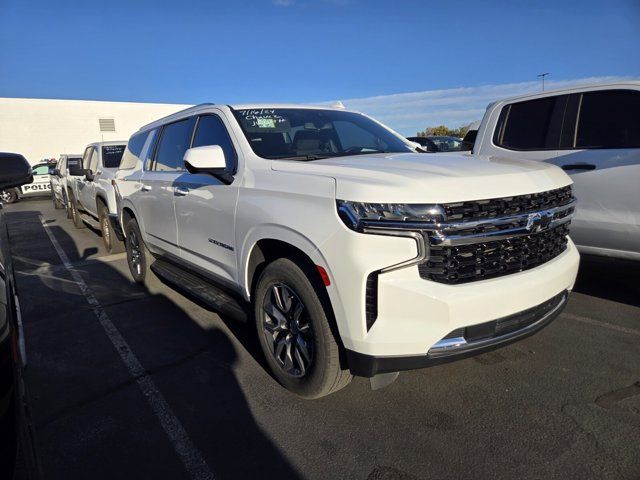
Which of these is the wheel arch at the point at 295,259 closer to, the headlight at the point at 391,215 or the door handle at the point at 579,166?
the headlight at the point at 391,215

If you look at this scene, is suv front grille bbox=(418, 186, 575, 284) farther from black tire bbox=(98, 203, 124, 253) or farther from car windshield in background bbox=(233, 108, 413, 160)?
black tire bbox=(98, 203, 124, 253)

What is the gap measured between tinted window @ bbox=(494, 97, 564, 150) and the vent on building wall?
1251 inches

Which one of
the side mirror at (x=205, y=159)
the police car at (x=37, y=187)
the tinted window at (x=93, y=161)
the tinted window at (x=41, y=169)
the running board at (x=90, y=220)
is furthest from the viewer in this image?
the tinted window at (x=41, y=169)

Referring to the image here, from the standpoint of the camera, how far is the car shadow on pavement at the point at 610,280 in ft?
14.7

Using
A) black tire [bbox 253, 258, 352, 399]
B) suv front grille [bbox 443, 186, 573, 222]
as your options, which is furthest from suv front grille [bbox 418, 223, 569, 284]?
black tire [bbox 253, 258, 352, 399]

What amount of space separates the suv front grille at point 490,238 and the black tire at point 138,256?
13.4 feet

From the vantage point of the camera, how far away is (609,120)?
13.9 ft

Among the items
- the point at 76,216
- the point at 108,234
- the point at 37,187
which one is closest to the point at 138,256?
the point at 108,234

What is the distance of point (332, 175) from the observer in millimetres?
2461

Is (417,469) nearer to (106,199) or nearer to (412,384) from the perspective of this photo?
(412,384)

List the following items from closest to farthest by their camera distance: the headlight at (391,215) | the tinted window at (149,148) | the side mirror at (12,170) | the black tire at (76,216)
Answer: the headlight at (391,215), the side mirror at (12,170), the tinted window at (149,148), the black tire at (76,216)

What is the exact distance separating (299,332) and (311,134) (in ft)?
5.65

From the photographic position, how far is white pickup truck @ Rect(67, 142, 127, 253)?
708cm

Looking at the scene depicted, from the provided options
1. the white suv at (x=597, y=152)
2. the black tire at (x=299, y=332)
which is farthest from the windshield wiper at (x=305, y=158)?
the white suv at (x=597, y=152)
